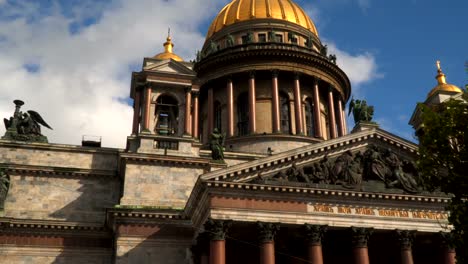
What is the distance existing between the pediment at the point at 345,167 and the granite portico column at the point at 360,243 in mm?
2076

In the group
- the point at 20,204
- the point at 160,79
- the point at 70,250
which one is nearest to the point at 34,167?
the point at 20,204

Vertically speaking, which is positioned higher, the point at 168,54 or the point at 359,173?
the point at 168,54

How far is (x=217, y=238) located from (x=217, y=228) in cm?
46

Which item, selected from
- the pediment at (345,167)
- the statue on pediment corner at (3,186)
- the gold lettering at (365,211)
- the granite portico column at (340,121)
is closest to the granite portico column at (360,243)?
the gold lettering at (365,211)

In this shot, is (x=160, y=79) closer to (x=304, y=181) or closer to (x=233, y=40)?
(x=304, y=181)

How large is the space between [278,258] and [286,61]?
63.1 ft

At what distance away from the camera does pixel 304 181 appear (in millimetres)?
26078

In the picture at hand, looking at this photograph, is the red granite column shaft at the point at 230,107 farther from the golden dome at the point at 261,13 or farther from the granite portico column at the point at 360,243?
the granite portico column at the point at 360,243

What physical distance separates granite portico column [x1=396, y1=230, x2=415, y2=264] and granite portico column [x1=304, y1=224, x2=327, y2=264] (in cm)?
408

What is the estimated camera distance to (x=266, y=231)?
24.6 m

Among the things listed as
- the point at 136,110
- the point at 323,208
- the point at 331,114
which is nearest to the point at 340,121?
the point at 331,114

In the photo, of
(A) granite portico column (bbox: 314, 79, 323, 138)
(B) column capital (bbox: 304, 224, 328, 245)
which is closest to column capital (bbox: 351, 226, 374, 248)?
(B) column capital (bbox: 304, 224, 328, 245)

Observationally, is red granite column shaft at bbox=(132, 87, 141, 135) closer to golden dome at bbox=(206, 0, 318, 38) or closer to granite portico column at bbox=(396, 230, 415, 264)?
granite portico column at bbox=(396, 230, 415, 264)

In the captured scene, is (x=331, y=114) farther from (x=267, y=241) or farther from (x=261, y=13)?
(x=267, y=241)
